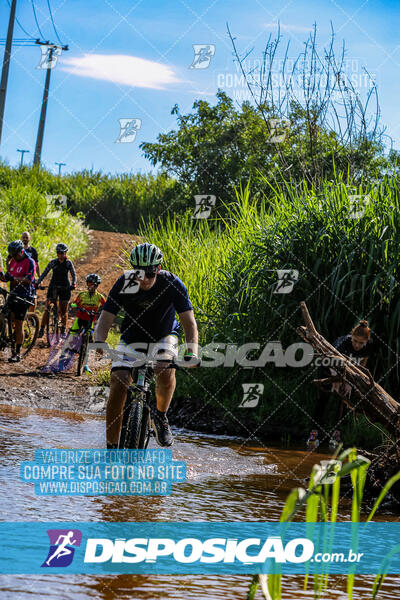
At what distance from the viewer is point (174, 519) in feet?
18.2

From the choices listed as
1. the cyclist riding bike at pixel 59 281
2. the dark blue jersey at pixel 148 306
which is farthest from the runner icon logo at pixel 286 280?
the cyclist riding bike at pixel 59 281

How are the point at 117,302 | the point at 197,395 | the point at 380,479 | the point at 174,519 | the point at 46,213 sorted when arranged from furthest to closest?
the point at 46,213 < the point at 197,395 < the point at 380,479 < the point at 117,302 < the point at 174,519

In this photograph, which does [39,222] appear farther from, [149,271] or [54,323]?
[149,271]

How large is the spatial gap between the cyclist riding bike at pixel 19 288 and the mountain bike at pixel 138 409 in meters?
7.37

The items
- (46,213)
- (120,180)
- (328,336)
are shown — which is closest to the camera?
(328,336)

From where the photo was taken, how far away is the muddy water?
407 cm

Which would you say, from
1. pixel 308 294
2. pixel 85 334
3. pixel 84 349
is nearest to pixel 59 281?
pixel 85 334

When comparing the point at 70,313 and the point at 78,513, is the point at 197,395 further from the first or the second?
the point at 70,313

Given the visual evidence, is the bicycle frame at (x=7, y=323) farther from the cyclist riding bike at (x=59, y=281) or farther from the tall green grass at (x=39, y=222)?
the tall green grass at (x=39, y=222)

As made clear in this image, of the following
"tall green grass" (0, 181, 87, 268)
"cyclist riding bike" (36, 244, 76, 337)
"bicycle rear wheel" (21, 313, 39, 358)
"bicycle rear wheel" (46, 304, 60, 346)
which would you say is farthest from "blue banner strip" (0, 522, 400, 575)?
"tall green grass" (0, 181, 87, 268)

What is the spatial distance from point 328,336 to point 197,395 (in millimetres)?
2199

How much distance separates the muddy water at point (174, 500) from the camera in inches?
160

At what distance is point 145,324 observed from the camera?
6.58 metres

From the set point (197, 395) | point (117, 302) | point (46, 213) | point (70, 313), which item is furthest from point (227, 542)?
point (46, 213)
